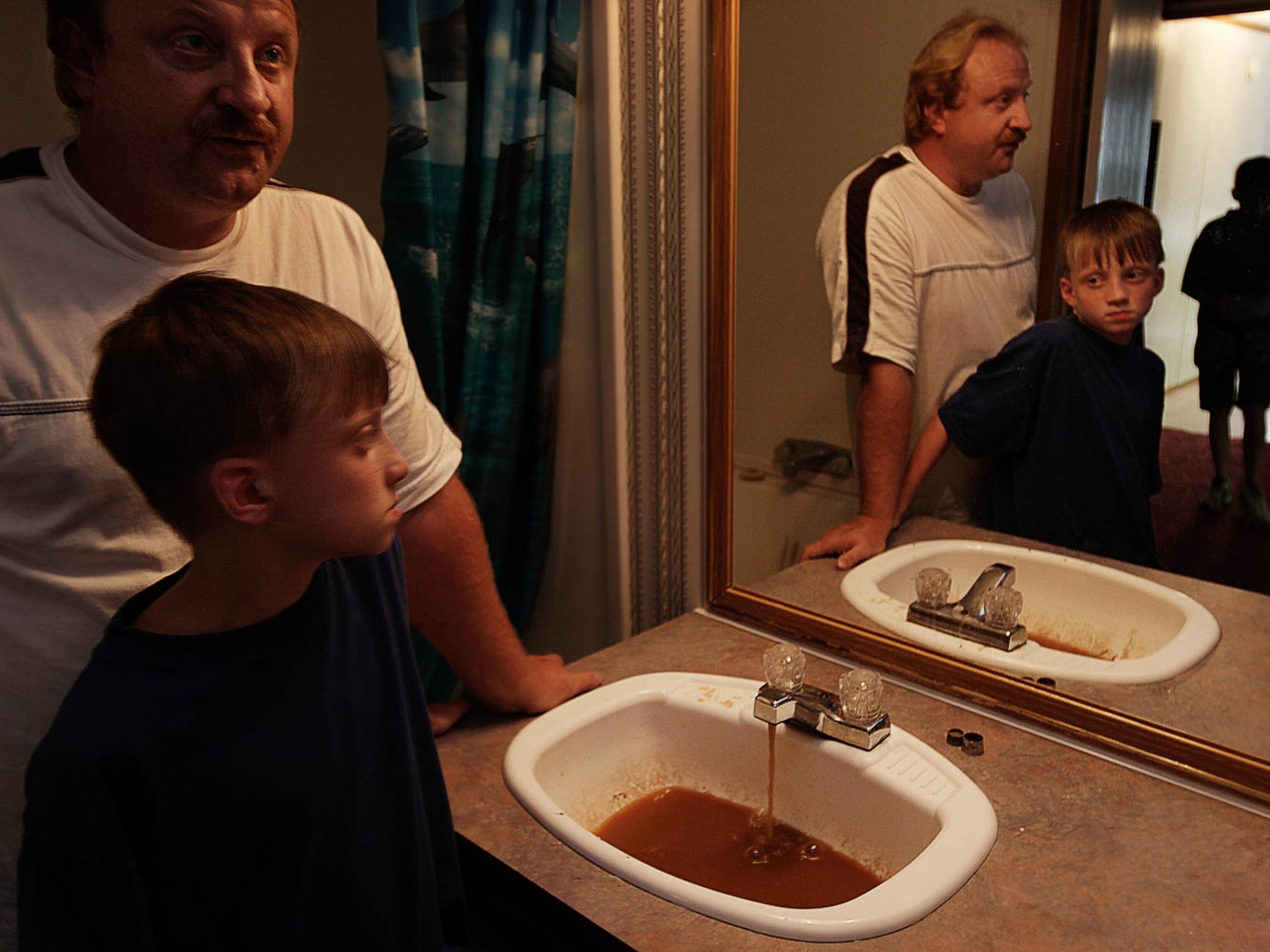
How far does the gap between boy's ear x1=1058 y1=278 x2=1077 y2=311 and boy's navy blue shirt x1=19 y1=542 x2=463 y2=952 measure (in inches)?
28.0

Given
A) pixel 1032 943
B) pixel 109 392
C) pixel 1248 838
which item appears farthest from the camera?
pixel 1248 838

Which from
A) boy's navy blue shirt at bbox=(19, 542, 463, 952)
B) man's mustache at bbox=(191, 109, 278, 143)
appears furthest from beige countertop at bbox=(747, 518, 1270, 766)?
man's mustache at bbox=(191, 109, 278, 143)

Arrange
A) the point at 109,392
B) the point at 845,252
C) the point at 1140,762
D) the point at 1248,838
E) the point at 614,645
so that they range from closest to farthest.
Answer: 1. the point at 109,392
2. the point at 1248,838
3. the point at 1140,762
4. the point at 845,252
5. the point at 614,645

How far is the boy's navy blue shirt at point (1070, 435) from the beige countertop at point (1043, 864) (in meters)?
0.23

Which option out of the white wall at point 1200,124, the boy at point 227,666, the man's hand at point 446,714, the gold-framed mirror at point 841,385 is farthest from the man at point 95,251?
the white wall at point 1200,124

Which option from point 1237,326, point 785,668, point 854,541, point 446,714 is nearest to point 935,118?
point 1237,326

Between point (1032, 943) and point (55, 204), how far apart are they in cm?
102

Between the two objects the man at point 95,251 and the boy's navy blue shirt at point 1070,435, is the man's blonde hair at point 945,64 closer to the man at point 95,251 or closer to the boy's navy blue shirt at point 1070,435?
the boy's navy blue shirt at point 1070,435

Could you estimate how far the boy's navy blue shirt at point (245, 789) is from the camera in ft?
2.46

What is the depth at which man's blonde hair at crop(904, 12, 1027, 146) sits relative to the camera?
1087 millimetres

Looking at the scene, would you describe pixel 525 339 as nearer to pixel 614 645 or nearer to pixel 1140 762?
pixel 614 645

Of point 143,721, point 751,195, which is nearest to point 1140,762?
point 751,195

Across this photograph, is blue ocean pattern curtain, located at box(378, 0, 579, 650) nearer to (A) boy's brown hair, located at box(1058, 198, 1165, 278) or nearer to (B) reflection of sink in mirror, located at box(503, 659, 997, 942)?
(B) reflection of sink in mirror, located at box(503, 659, 997, 942)

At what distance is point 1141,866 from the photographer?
0.96 metres
